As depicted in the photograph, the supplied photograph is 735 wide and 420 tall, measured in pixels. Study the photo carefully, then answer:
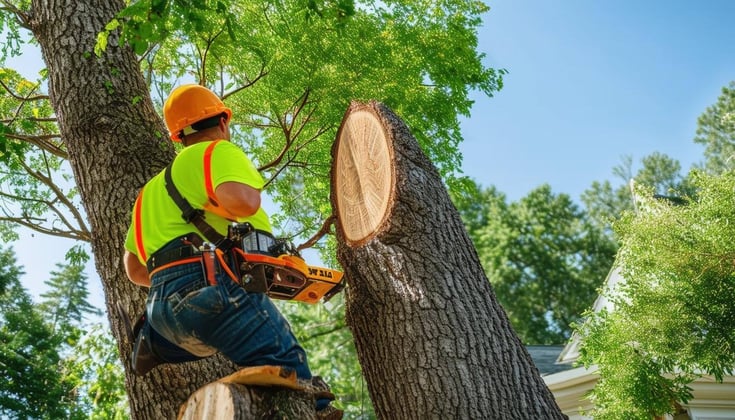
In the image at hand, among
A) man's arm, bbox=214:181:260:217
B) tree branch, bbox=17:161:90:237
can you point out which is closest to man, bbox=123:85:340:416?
man's arm, bbox=214:181:260:217

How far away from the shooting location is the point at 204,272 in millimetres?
3229

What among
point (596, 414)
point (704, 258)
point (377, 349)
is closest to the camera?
point (377, 349)

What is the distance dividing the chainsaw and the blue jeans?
0.23ft

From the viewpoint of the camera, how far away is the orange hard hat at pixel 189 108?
3785 mm

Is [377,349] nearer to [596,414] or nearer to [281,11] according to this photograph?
[281,11]

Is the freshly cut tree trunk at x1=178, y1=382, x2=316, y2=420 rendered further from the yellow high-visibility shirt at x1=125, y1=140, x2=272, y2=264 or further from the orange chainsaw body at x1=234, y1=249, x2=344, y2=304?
the yellow high-visibility shirt at x1=125, y1=140, x2=272, y2=264

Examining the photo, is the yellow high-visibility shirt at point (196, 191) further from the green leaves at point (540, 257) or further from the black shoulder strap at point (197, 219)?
the green leaves at point (540, 257)

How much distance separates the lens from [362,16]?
8797 millimetres

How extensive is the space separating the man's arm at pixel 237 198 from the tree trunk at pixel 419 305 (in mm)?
1080

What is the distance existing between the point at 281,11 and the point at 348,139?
3.89 m

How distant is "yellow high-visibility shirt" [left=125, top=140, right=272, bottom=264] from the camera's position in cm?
330

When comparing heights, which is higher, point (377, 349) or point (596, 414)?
point (377, 349)

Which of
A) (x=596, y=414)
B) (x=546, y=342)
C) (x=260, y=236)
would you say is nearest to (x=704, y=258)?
(x=596, y=414)

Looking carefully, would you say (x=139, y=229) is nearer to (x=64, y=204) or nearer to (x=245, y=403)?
(x=245, y=403)
